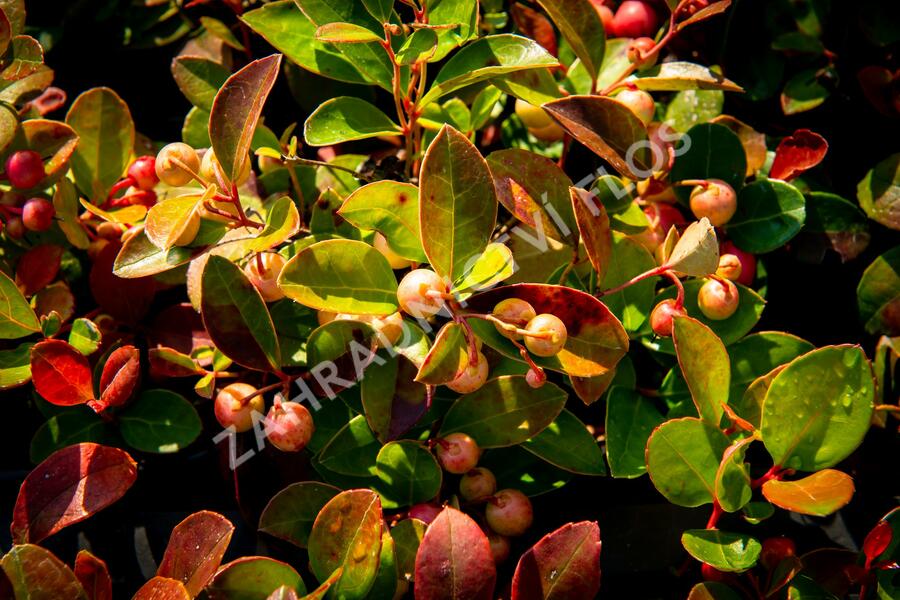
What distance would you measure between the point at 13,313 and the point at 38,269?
87 millimetres

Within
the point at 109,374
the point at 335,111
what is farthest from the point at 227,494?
the point at 335,111

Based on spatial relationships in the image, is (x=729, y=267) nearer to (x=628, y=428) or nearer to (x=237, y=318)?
(x=628, y=428)

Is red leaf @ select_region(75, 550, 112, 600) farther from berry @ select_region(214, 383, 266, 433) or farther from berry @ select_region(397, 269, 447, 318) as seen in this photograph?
berry @ select_region(397, 269, 447, 318)

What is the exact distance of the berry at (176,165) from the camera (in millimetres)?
916

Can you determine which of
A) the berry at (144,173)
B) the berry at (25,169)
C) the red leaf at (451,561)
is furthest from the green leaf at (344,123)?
the red leaf at (451,561)

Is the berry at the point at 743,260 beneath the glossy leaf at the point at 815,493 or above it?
above

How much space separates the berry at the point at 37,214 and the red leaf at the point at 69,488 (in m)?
0.29

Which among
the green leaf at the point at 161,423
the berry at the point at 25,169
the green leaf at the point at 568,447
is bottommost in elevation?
the green leaf at the point at 161,423

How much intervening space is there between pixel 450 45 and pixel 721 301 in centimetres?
42

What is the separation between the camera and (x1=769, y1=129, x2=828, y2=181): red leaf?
1.04 m

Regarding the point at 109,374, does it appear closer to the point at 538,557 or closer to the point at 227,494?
the point at 227,494

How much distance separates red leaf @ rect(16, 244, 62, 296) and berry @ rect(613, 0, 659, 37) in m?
0.84

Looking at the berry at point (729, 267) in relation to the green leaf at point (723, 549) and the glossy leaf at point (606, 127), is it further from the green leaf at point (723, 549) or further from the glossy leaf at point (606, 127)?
the green leaf at point (723, 549)

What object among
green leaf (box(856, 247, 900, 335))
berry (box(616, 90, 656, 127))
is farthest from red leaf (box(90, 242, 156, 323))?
green leaf (box(856, 247, 900, 335))
